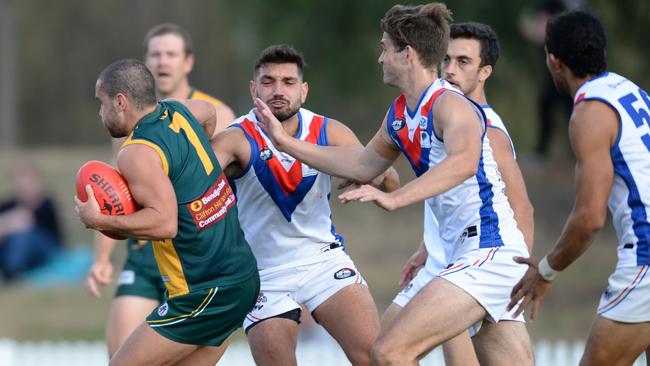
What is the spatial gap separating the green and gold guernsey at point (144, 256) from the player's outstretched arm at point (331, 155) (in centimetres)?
179

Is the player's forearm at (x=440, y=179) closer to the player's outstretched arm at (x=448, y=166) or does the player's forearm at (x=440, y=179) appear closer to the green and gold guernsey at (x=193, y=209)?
the player's outstretched arm at (x=448, y=166)

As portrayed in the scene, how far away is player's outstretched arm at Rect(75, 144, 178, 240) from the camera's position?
5801 millimetres

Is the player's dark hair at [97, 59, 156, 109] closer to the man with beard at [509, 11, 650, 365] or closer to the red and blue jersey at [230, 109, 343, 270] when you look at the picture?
the red and blue jersey at [230, 109, 343, 270]

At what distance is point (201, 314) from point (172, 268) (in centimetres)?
30

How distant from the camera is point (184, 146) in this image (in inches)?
240

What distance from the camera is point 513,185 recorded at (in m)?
6.61

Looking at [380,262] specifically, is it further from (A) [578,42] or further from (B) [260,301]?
(A) [578,42]

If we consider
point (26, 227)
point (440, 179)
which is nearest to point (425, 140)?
point (440, 179)

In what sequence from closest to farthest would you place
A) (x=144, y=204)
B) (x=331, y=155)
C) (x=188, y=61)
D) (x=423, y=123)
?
(x=144, y=204) < (x=423, y=123) < (x=331, y=155) < (x=188, y=61)

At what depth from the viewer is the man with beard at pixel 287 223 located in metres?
6.76

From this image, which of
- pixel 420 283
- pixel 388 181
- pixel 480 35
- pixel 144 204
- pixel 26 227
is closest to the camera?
pixel 144 204

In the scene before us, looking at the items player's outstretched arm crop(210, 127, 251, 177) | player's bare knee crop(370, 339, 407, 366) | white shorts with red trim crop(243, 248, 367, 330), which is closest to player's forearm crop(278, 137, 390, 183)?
player's outstretched arm crop(210, 127, 251, 177)

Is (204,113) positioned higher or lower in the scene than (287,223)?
higher

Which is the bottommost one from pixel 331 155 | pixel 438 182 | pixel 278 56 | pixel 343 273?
pixel 343 273
